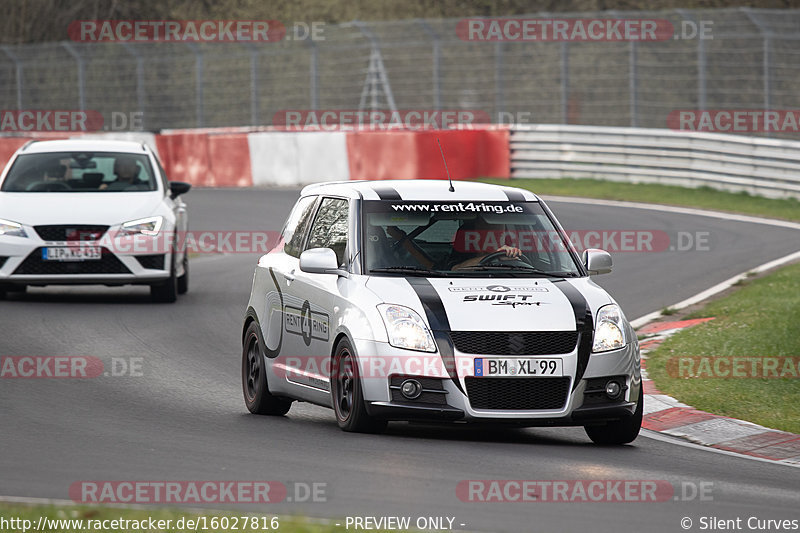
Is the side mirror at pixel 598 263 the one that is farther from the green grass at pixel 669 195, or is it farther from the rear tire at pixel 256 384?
the green grass at pixel 669 195

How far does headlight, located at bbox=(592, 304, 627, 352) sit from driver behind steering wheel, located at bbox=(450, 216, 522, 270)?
0.87 m

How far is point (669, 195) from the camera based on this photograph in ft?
90.1

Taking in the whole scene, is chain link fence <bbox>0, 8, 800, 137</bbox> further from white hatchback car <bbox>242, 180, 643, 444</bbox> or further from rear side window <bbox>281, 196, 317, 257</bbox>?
white hatchback car <bbox>242, 180, 643, 444</bbox>

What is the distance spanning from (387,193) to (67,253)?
689 centimetres

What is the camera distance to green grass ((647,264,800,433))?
36.1 feet

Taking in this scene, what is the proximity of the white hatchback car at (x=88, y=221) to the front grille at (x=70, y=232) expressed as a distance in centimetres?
1

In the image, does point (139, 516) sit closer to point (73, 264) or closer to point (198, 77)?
point (73, 264)

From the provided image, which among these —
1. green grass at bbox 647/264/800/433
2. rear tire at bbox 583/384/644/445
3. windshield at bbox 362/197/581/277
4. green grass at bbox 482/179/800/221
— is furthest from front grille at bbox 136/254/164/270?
green grass at bbox 482/179/800/221

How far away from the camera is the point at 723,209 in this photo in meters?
25.3

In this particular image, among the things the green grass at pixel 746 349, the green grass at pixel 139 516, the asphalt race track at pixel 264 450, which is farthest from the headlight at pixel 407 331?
the green grass at pixel 746 349

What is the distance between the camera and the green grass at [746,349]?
1102 centimetres

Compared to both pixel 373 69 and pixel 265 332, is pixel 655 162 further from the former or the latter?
pixel 265 332

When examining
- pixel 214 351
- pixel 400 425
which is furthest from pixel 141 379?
pixel 400 425

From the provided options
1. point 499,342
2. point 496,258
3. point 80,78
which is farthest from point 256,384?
point 80,78
